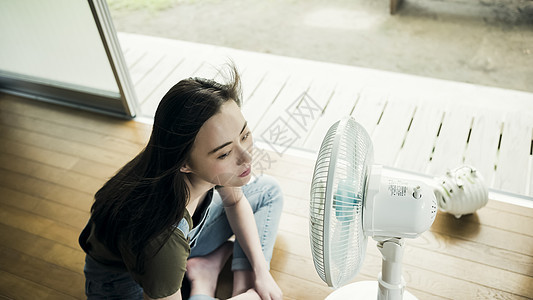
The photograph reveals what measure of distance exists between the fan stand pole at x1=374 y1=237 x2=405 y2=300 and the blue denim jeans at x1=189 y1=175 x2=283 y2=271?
0.44m

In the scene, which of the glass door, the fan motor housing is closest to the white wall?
the glass door

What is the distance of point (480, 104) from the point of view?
2100mm

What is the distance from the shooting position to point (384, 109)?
2105 mm

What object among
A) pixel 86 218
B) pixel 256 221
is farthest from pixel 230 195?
pixel 86 218

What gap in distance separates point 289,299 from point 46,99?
1.60 m

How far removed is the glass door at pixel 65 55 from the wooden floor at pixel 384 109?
0.72 feet

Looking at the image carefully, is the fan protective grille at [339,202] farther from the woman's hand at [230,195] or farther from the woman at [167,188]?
the woman's hand at [230,195]

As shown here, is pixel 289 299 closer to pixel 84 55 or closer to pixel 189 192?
pixel 189 192

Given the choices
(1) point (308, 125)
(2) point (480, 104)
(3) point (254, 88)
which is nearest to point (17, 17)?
(3) point (254, 88)

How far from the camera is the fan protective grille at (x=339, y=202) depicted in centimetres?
80

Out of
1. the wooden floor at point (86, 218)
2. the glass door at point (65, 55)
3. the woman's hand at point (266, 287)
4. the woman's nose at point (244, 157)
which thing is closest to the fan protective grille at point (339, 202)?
the woman's nose at point (244, 157)

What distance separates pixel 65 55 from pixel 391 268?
169cm

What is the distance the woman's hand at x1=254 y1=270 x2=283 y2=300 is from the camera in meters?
1.35

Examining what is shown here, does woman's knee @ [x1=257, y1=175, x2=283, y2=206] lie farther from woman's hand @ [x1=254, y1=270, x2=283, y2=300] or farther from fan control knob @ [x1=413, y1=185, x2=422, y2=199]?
fan control knob @ [x1=413, y1=185, x2=422, y2=199]
